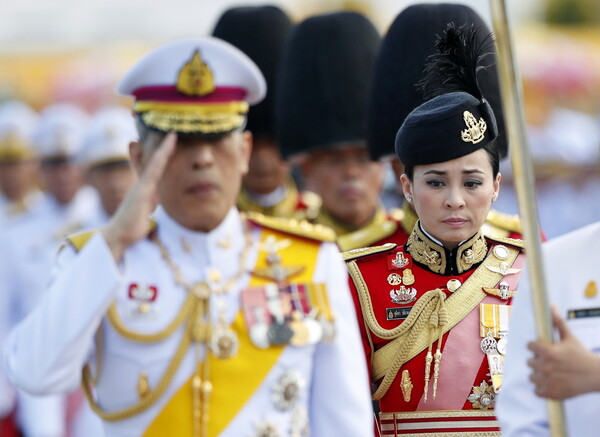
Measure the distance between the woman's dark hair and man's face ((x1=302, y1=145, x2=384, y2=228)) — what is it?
113 inches

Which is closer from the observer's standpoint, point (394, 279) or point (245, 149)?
point (394, 279)

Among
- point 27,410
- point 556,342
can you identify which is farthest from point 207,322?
point 27,410

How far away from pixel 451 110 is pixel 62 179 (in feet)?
24.1

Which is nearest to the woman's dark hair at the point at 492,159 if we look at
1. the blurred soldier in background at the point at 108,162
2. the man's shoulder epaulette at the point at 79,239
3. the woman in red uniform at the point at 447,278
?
the woman in red uniform at the point at 447,278

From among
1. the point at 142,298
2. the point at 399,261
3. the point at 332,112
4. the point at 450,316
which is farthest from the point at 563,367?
the point at 332,112

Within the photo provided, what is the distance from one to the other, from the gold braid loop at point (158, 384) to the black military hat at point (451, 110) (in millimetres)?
926

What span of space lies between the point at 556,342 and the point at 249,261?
1642mm

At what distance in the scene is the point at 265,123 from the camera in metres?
9.41

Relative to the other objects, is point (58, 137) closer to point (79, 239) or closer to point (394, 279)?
point (79, 239)

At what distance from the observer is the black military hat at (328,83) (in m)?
8.35

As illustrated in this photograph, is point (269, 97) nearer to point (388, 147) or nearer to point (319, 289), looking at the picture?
point (388, 147)

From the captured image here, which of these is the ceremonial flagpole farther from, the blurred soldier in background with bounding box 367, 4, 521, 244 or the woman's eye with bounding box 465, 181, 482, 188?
the blurred soldier in background with bounding box 367, 4, 521, 244

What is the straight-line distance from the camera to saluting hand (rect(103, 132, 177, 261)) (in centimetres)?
525

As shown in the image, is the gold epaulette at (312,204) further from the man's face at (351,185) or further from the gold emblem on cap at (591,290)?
the gold emblem on cap at (591,290)
